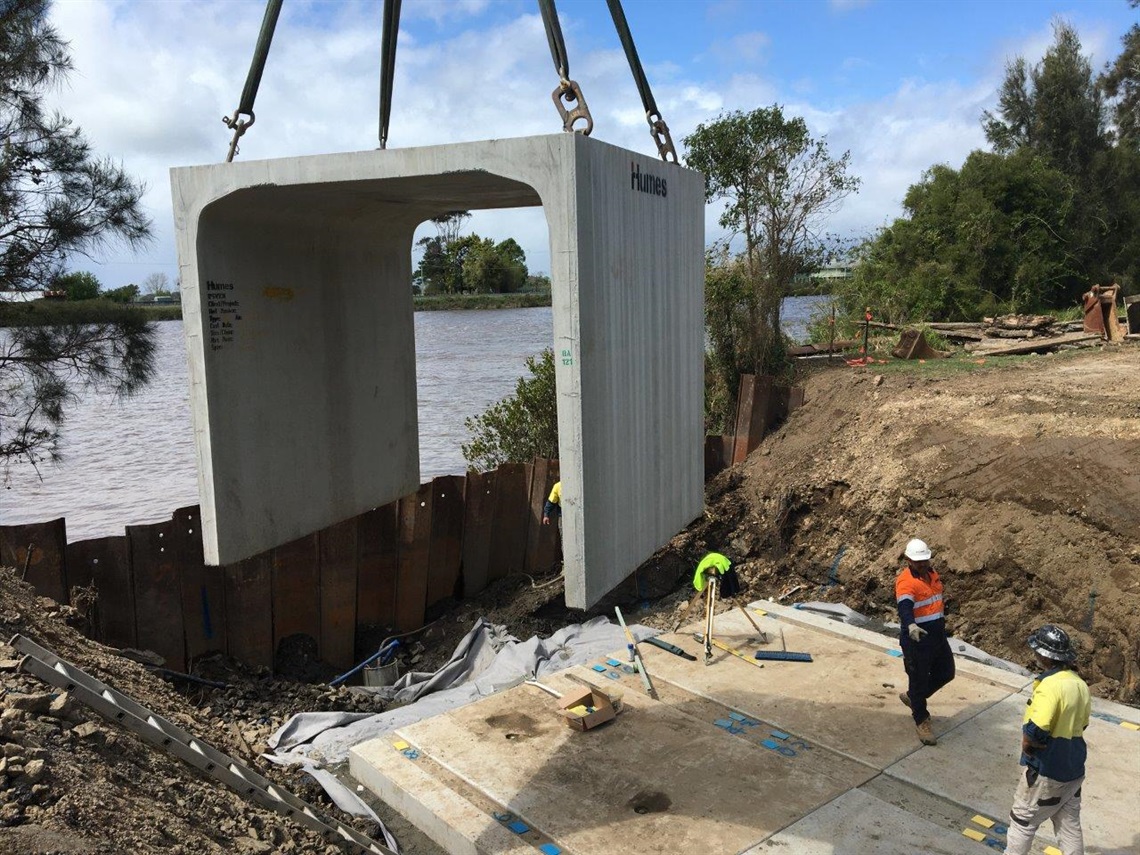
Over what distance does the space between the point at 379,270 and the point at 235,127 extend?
2.54 metres

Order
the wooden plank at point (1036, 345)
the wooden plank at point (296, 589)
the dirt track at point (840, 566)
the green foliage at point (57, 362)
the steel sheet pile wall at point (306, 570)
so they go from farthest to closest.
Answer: the wooden plank at point (1036, 345) → the green foliage at point (57, 362) → the wooden plank at point (296, 589) → the steel sheet pile wall at point (306, 570) → the dirt track at point (840, 566)

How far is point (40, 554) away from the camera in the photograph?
27.9 feet

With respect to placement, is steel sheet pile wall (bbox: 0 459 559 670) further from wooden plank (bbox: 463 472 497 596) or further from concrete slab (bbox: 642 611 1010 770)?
concrete slab (bbox: 642 611 1010 770)

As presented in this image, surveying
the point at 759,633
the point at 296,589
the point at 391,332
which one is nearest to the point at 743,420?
the point at 759,633

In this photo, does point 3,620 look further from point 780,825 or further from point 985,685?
point 985,685

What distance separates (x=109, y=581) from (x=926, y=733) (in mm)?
7692

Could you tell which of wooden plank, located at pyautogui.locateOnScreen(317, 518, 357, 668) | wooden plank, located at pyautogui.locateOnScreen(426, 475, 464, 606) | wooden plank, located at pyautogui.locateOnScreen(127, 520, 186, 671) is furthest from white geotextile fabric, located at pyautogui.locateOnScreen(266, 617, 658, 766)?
wooden plank, located at pyautogui.locateOnScreen(127, 520, 186, 671)

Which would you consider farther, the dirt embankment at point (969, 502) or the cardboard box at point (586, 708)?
the dirt embankment at point (969, 502)

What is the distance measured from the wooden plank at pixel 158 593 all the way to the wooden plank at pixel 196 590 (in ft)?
0.25

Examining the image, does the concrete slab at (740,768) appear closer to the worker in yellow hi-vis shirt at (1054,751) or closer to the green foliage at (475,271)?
the worker in yellow hi-vis shirt at (1054,751)

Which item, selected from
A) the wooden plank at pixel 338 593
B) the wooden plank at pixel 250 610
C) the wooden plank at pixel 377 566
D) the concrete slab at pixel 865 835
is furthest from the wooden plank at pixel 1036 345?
the wooden plank at pixel 250 610

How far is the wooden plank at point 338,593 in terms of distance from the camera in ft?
34.5

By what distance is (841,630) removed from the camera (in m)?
9.23

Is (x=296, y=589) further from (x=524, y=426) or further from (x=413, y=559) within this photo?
(x=524, y=426)
